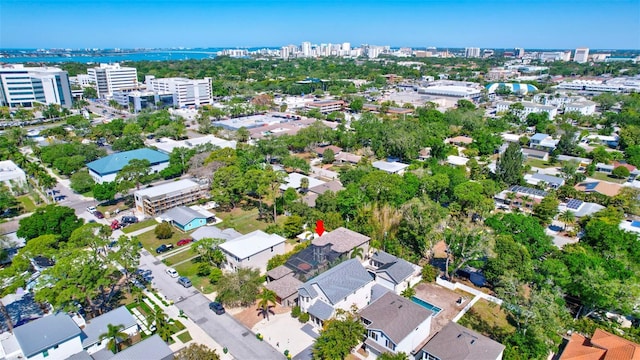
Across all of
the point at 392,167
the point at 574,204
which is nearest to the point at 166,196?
the point at 392,167

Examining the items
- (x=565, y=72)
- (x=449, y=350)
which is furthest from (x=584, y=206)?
(x=565, y=72)

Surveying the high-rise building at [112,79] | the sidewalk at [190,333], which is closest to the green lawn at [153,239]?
the sidewalk at [190,333]

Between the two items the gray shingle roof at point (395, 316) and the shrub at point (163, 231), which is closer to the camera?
the gray shingle roof at point (395, 316)

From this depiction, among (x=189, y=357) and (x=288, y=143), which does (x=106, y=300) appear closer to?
(x=189, y=357)

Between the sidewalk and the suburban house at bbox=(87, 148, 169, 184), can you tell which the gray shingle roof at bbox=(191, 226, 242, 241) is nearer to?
the sidewalk

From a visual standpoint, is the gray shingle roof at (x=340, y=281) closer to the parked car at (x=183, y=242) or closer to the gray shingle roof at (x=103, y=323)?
the gray shingle roof at (x=103, y=323)

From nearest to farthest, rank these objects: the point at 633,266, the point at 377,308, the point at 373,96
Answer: the point at 377,308
the point at 633,266
the point at 373,96
